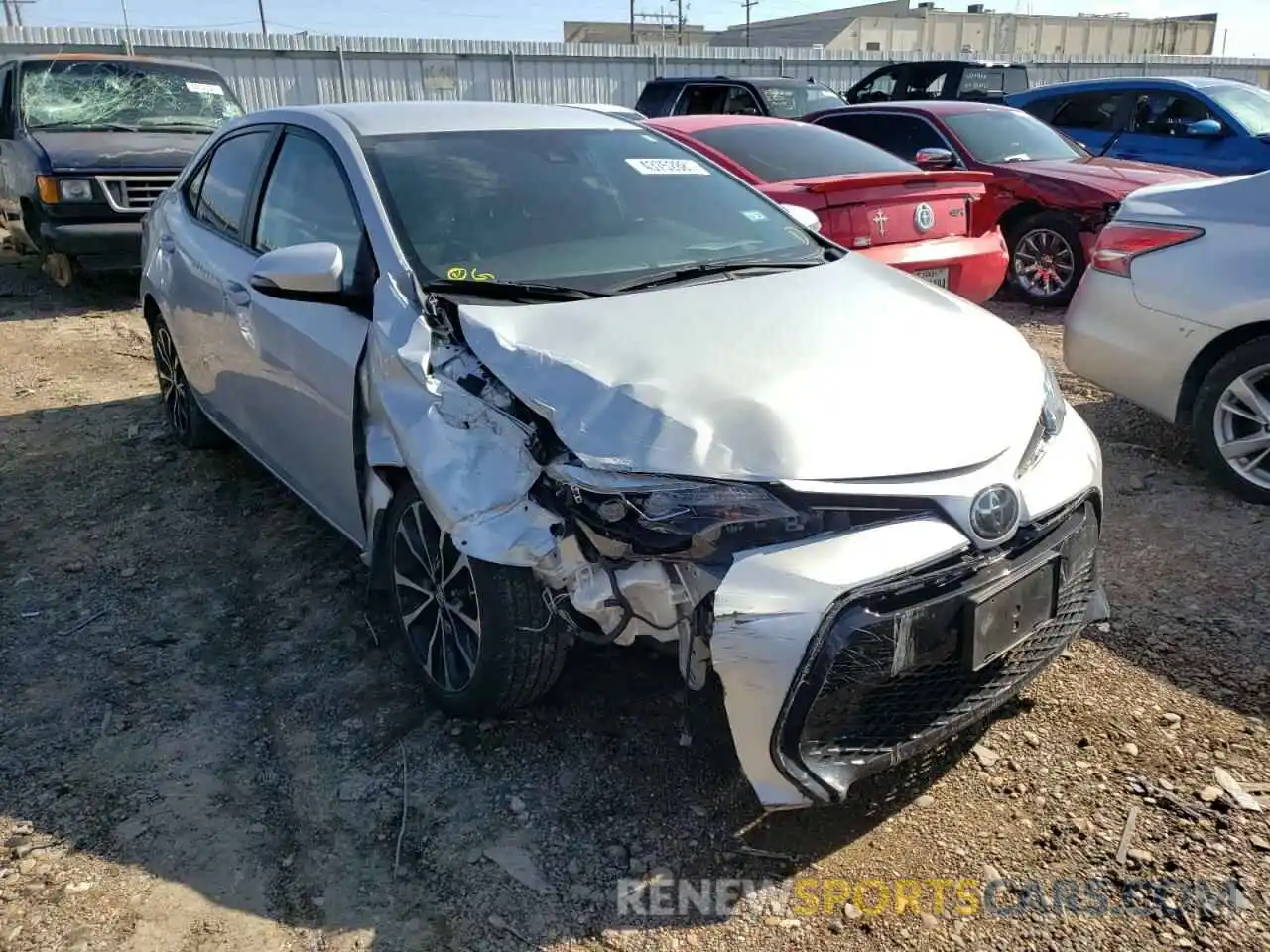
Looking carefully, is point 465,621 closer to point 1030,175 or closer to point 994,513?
point 994,513

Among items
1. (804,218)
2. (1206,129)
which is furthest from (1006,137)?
(804,218)

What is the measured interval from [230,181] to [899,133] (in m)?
6.34

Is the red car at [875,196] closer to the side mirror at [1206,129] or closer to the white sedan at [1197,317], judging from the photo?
the white sedan at [1197,317]

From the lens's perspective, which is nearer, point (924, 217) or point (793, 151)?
point (924, 217)

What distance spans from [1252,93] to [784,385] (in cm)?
999

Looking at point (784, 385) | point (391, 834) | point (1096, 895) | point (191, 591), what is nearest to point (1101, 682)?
point (1096, 895)

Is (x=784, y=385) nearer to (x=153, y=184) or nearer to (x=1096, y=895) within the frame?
(x=1096, y=895)

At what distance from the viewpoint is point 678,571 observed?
90.8 inches

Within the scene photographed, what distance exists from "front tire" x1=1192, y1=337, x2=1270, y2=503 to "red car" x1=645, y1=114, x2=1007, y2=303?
1.99 meters

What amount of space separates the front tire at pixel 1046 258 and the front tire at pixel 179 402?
5.95 meters

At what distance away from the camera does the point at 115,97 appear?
929 centimetres

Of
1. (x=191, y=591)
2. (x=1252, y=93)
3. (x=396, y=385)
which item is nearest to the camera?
(x=396, y=385)

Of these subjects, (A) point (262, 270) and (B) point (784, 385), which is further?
(A) point (262, 270)

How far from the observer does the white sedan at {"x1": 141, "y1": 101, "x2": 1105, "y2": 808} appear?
225 centimetres
